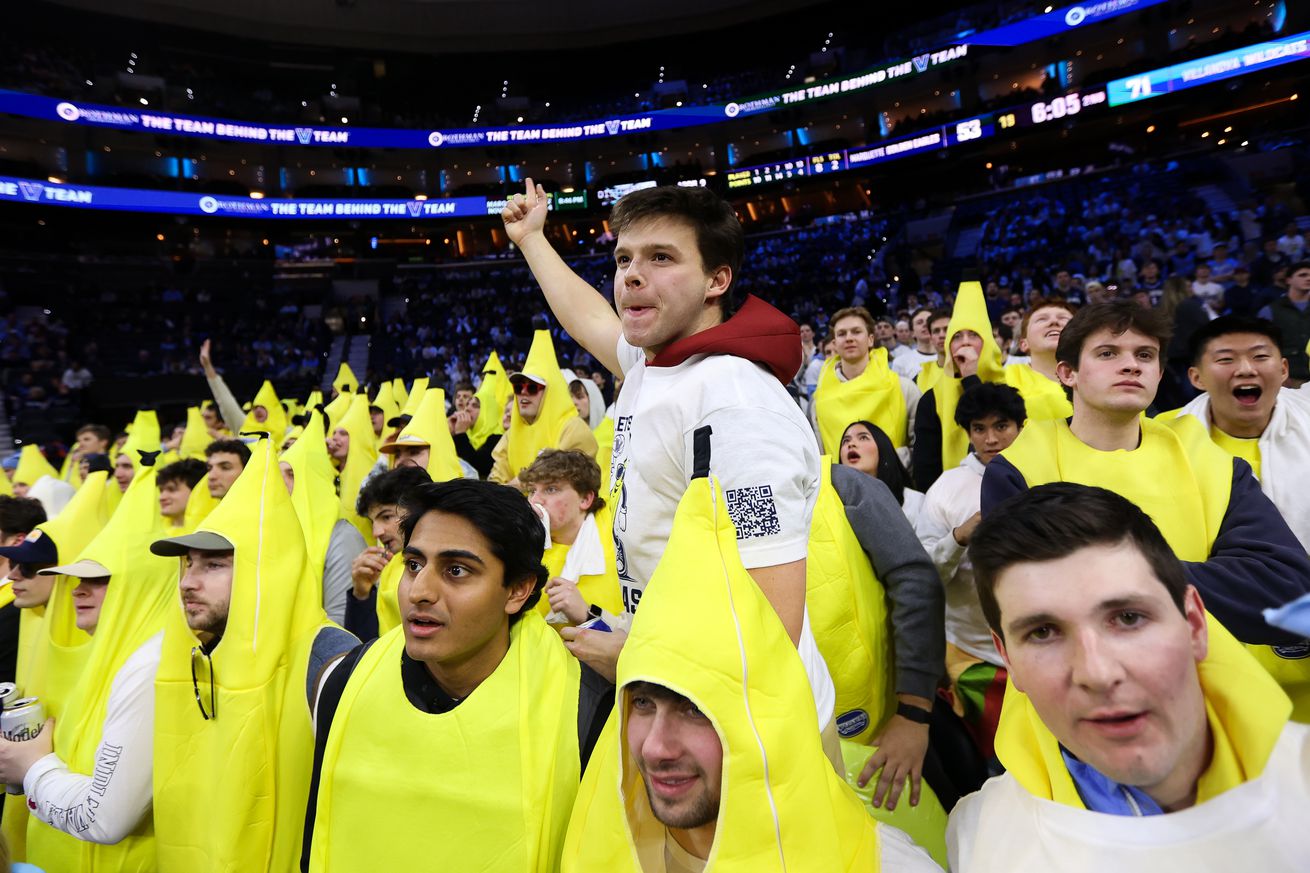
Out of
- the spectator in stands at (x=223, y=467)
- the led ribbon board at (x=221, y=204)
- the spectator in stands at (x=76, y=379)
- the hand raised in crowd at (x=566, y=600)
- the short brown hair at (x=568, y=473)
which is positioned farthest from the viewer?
the led ribbon board at (x=221, y=204)

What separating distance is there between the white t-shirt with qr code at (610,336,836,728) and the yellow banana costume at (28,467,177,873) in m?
1.71

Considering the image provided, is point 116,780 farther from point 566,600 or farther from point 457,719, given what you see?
point 566,600

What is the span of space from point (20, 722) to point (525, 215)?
2.29 m

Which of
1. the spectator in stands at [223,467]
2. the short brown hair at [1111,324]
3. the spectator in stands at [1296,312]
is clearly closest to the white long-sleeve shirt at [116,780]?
the spectator in stands at [223,467]

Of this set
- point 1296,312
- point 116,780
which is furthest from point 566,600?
point 1296,312

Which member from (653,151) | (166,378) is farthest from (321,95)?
(166,378)

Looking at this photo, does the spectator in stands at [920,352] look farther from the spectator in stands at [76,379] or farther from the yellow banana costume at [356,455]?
the spectator in stands at [76,379]

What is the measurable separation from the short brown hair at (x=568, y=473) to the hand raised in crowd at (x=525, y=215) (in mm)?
1168

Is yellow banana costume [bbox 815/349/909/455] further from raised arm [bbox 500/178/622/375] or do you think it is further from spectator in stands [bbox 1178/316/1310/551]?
raised arm [bbox 500/178/622/375]

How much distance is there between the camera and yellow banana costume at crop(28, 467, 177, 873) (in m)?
2.26

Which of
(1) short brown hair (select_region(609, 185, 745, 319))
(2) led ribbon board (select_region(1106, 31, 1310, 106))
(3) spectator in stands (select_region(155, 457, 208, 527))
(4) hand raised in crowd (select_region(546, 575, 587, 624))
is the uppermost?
(2) led ribbon board (select_region(1106, 31, 1310, 106))

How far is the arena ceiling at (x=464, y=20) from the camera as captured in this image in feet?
78.1

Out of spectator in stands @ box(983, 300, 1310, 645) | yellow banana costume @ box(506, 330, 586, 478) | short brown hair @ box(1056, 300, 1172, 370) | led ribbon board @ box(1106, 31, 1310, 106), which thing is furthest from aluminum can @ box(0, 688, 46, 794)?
led ribbon board @ box(1106, 31, 1310, 106)

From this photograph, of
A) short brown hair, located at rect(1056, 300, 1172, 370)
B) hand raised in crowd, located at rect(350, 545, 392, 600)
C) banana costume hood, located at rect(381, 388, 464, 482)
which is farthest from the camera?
banana costume hood, located at rect(381, 388, 464, 482)
